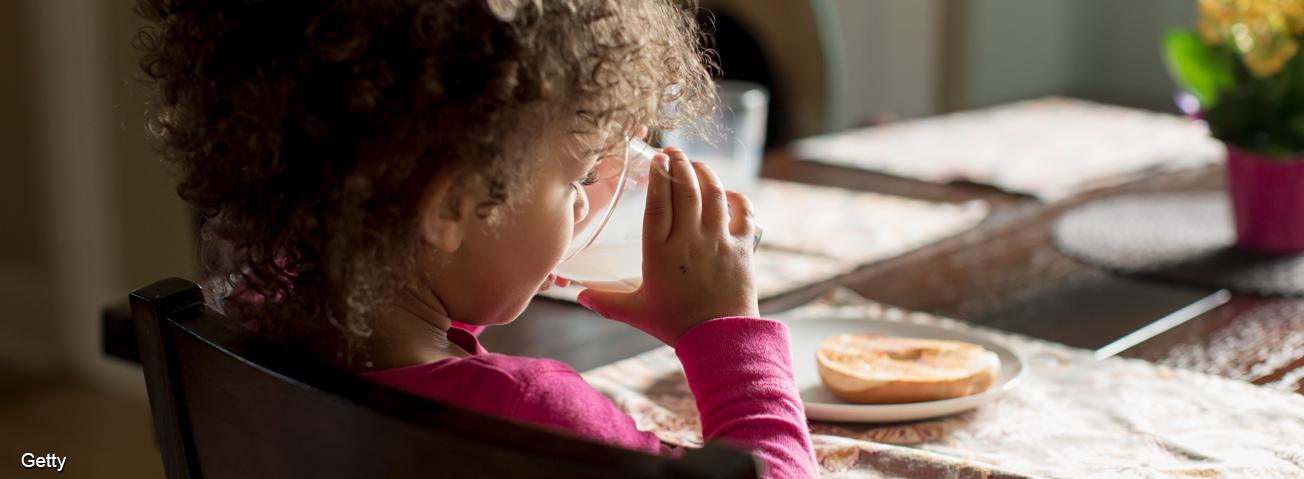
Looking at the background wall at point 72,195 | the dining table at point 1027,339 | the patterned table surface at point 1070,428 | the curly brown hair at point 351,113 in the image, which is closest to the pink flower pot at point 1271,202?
the dining table at point 1027,339

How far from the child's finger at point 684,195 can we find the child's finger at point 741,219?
0.12 ft

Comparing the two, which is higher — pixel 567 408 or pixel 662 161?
pixel 662 161

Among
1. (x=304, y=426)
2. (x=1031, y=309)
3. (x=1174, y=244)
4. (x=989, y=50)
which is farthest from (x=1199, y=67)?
(x=989, y=50)

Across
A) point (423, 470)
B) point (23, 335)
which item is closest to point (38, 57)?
point (23, 335)

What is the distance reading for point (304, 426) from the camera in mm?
421

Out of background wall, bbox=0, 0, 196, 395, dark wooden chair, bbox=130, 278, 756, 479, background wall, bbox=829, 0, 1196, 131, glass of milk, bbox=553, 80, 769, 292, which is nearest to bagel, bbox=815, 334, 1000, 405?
glass of milk, bbox=553, 80, 769, 292

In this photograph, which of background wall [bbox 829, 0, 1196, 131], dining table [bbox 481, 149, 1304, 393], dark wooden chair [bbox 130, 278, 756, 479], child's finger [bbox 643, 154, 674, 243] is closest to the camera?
dark wooden chair [bbox 130, 278, 756, 479]

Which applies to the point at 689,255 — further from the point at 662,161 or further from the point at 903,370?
the point at 903,370

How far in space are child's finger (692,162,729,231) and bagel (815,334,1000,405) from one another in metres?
0.16

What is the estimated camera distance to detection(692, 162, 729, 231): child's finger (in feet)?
1.99

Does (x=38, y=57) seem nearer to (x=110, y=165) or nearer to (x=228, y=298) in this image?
(x=110, y=165)

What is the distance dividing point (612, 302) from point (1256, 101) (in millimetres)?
777

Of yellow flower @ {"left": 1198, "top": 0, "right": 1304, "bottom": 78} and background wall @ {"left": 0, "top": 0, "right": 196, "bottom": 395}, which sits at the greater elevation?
yellow flower @ {"left": 1198, "top": 0, "right": 1304, "bottom": 78}

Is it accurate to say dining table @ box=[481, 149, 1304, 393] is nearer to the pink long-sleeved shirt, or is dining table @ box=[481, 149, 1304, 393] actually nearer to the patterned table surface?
the patterned table surface
